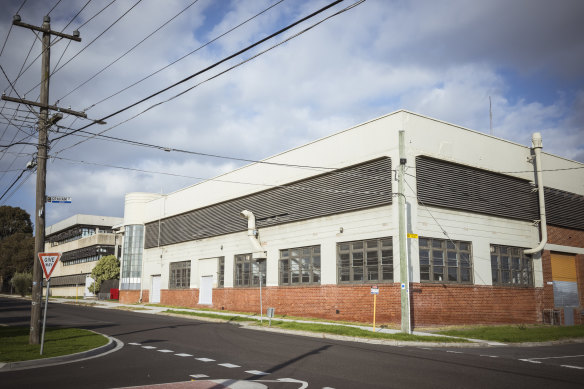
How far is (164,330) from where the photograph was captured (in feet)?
67.2

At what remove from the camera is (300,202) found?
29.6 m

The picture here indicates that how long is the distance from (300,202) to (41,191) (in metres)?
Result: 16.3

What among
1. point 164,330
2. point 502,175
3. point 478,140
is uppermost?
point 478,140

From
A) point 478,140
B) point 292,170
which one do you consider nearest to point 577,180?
point 478,140

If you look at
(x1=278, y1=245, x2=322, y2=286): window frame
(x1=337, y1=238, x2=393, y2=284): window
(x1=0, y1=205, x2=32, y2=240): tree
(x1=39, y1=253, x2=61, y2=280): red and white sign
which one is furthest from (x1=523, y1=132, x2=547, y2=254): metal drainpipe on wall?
(x1=0, y1=205, x2=32, y2=240): tree

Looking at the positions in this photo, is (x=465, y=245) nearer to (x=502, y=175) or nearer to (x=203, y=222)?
(x=502, y=175)

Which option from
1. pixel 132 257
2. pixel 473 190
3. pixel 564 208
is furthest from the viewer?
pixel 132 257

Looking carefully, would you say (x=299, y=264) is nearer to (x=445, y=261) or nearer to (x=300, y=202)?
(x=300, y=202)

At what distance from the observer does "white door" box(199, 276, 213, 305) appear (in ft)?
123

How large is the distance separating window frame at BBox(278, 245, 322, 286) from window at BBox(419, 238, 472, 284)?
6.44 m

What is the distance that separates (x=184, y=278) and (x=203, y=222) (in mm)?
5533

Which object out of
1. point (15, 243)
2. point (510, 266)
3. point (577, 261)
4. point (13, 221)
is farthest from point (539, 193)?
point (13, 221)

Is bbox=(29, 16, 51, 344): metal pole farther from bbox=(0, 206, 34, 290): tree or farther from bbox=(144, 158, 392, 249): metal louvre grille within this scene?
bbox=(0, 206, 34, 290): tree

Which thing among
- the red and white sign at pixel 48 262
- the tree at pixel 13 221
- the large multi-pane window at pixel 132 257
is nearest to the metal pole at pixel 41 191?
the red and white sign at pixel 48 262
